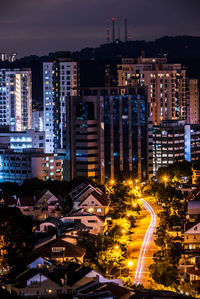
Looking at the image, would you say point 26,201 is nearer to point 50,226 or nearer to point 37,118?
point 50,226

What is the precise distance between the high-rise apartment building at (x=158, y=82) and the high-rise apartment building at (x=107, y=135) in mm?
12174

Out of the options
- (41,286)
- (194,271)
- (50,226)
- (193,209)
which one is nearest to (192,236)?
(193,209)

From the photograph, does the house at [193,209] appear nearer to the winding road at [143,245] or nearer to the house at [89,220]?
the winding road at [143,245]

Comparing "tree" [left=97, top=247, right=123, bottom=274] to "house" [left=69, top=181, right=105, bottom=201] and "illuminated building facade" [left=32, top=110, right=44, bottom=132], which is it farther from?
"illuminated building facade" [left=32, top=110, right=44, bottom=132]

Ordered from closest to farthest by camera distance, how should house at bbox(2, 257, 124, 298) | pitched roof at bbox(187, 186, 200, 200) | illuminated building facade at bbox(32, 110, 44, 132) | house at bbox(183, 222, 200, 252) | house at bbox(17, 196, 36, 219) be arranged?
house at bbox(2, 257, 124, 298)
house at bbox(183, 222, 200, 252)
pitched roof at bbox(187, 186, 200, 200)
house at bbox(17, 196, 36, 219)
illuminated building facade at bbox(32, 110, 44, 132)

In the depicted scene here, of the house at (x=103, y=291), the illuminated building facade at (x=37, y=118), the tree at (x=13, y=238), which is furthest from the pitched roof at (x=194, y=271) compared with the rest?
the illuminated building facade at (x=37, y=118)

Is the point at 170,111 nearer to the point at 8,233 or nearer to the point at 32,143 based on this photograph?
the point at 32,143

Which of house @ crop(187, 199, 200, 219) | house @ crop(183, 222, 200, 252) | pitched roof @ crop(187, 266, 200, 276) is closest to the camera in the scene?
pitched roof @ crop(187, 266, 200, 276)

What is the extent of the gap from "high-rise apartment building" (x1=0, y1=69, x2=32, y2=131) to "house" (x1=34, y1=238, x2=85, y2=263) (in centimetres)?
3933

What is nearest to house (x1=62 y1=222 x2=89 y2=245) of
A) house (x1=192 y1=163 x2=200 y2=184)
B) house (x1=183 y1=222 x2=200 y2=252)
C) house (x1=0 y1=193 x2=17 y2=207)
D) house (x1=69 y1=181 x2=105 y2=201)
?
house (x1=183 y1=222 x2=200 y2=252)

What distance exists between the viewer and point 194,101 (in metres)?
66.6

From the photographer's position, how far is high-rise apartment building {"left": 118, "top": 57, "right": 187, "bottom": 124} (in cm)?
5500

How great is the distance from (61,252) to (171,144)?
87.5 feet

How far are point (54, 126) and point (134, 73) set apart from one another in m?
7.47
